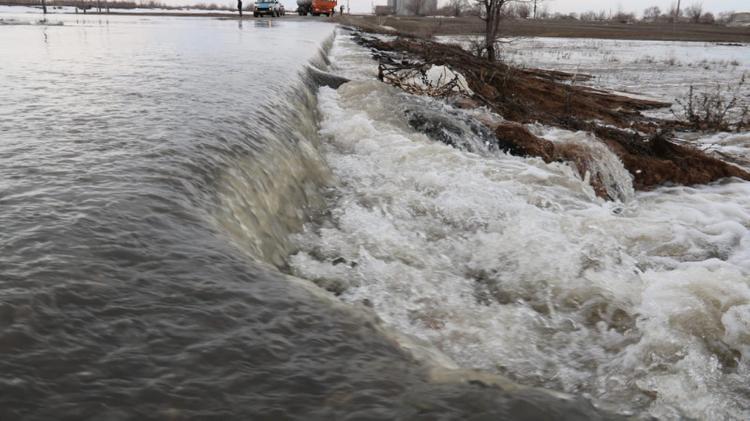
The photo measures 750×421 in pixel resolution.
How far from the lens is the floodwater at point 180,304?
2.13 meters

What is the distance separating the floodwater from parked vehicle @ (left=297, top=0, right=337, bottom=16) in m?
60.7

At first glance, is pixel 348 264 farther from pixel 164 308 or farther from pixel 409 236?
pixel 164 308

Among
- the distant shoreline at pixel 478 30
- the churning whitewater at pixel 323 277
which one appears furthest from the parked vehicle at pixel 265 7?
the churning whitewater at pixel 323 277

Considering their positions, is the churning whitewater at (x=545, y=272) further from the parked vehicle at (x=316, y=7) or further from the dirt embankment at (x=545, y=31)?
the parked vehicle at (x=316, y=7)

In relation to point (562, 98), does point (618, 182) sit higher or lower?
lower

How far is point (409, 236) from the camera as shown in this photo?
5.01m

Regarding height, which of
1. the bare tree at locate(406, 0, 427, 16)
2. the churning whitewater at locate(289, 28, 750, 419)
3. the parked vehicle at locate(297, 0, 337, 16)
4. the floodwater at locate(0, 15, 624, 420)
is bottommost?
the churning whitewater at locate(289, 28, 750, 419)

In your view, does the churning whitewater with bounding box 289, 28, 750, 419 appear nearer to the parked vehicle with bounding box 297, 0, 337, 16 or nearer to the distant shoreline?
the distant shoreline

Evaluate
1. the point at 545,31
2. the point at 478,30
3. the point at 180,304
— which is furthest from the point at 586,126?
the point at 545,31

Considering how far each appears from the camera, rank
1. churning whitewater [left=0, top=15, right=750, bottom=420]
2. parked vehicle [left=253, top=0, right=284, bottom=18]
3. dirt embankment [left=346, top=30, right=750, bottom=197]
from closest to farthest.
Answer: churning whitewater [left=0, top=15, right=750, bottom=420] → dirt embankment [left=346, top=30, right=750, bottom=197] → parked vehicle [left=253, top=0, right=284, bottom=18]

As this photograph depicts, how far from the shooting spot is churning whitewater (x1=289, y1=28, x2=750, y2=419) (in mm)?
3117

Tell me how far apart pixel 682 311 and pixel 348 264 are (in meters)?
2.30

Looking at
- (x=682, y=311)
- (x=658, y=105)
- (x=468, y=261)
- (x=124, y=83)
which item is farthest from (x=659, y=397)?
(x=658, y=105)

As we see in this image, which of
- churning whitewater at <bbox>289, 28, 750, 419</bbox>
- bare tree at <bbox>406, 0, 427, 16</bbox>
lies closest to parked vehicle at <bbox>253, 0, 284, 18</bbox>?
churning whitewater at <bbox>289, 28, 750, 419</bbox>
